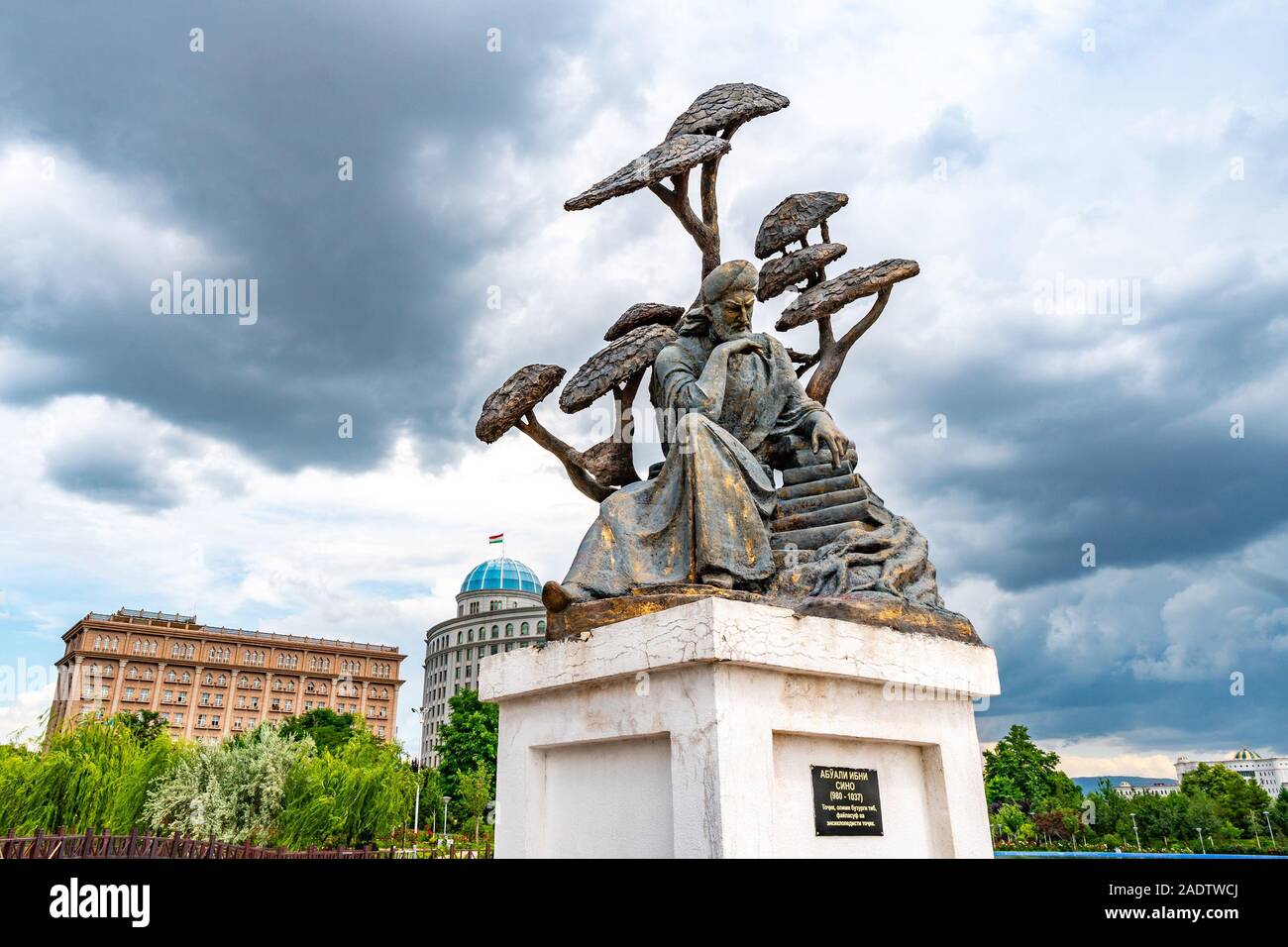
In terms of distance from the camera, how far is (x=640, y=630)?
12.8 ft

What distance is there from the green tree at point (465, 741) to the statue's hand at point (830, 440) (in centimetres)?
4113

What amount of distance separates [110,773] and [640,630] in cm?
2202

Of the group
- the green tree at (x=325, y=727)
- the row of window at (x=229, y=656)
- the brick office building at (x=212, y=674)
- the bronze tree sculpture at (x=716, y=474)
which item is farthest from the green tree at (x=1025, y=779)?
the row of window at (x=229, y=656)

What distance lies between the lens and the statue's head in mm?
5359

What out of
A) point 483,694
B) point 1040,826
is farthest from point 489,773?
point 483,694

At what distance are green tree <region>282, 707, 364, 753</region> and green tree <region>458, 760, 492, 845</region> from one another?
41.7 ft

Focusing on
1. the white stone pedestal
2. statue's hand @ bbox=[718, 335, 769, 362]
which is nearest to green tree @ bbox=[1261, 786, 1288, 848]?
the white stone pedestal

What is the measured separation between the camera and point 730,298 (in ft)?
17.6

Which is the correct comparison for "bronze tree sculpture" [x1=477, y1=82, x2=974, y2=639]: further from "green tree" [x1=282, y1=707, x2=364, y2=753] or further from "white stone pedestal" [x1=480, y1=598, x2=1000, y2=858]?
"green tree" [x1=282, y1=707, x2=364, y2=753]

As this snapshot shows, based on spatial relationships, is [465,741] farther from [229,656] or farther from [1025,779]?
[229,656]

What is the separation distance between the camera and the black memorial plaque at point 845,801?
3.84 metres

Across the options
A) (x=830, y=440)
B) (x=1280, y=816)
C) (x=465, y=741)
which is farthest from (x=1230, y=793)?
(x=830, y=440)
